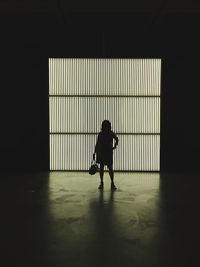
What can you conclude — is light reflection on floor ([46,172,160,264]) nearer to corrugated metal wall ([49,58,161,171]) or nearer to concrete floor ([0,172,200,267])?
concrete floor ([0,172,200,267])

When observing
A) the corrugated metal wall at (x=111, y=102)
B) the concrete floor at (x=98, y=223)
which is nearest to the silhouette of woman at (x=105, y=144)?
the concrete floor at (x=98, y=223)

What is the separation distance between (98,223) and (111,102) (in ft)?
22.6

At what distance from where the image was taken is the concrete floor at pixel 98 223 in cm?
509

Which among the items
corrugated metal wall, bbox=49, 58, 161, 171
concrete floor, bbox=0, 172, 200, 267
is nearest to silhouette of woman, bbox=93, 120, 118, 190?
concrete floor, bbox=0, 172, 200, 267

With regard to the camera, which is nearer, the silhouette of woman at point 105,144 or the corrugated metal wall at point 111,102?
the silhouette of woman at point 105,144

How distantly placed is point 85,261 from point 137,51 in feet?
30.4

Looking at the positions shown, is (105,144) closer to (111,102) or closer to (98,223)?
(98,223)

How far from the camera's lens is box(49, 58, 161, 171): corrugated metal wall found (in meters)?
13.2

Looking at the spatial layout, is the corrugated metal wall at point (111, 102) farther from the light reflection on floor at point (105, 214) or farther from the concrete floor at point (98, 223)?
the concrete floor at point (98, 223)

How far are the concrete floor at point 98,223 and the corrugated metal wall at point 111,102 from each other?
2127 mm

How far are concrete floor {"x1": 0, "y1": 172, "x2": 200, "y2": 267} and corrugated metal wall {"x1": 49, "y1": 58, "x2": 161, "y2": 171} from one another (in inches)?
83.7

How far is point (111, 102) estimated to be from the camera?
13180 mm

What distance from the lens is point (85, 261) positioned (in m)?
4.89

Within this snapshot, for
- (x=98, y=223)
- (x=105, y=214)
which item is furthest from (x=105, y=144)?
(x=98, y=223)
